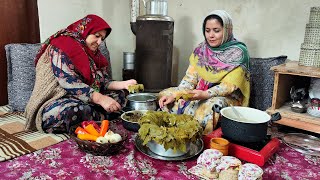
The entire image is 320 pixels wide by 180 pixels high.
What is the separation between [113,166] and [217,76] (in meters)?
0.83

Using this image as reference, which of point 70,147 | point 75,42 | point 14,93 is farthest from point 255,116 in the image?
point 14,93

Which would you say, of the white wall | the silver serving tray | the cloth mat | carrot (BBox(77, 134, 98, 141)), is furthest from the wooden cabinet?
the cloth mat

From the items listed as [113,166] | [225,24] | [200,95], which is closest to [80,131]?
[113,166]

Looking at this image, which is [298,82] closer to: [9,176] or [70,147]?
[70,147]

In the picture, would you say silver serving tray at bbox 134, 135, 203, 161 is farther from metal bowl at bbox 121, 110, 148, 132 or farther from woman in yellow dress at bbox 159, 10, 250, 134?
woman in yellow dress at bbox 159, 10, 250, 134

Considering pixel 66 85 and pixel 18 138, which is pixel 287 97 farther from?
pixel 18 138

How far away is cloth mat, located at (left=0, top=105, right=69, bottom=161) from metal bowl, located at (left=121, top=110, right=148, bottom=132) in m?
0.33

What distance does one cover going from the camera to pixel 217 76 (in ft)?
5.57

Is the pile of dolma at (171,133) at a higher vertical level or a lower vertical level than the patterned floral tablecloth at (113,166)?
higher

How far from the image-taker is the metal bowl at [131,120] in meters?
1.50

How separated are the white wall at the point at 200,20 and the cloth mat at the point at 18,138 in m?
0.71

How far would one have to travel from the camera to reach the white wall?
1.95m

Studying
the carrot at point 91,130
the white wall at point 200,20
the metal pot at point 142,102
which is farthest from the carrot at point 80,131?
the white wall at point 200,20

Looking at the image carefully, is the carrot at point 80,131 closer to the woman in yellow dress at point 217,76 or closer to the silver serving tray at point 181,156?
the silver serving tray at point 181,156
